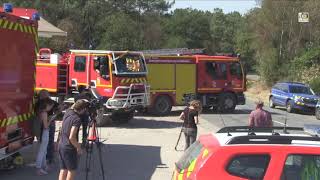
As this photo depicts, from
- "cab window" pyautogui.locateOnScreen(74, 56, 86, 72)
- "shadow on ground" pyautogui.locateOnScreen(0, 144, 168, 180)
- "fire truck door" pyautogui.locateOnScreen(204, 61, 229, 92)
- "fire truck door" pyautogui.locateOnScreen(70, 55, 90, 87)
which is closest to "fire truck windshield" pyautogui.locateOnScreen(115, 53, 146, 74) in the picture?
"fire truck door" pyautogui.locateOnScreen(70, 55, 90, 87)

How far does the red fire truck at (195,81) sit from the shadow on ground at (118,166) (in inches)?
426

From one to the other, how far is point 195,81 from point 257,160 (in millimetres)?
22554

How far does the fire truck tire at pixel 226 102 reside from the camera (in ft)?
94.3

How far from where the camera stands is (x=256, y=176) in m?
5.29

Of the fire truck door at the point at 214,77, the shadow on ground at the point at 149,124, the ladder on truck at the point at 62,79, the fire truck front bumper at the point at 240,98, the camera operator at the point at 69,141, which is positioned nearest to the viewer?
the camera operator at the point at 69,141

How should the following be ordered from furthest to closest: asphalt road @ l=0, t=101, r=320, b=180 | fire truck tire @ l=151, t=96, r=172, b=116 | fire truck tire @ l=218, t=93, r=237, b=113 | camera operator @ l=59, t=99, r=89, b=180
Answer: fire truck tire @ l=218, t=93, r=237, b=113, fire truck tire @ l=151, t=96, r=172, b=116, asphalt road @ l=0, t=101, r=320, b=180, camera operator @ l=59, t=99, r=89, b=180

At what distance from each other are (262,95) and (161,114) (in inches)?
954

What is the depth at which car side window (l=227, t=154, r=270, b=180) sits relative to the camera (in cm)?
529

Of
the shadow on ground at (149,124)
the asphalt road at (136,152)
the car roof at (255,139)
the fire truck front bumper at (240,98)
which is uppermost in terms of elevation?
the car roof at (255,139)

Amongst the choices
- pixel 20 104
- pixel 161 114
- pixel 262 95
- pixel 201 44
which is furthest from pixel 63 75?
pixel 201 44

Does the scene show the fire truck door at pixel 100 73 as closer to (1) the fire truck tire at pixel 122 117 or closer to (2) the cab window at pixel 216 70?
(1) the fire truck tire at pixel 122 117

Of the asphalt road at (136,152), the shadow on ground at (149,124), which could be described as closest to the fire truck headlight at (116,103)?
the asphalt road at (136,152)

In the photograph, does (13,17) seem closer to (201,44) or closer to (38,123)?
(38,123)

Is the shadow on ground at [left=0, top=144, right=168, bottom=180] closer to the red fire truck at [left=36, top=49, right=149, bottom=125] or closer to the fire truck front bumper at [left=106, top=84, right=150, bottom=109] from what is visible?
the fire truck front bumper at [left=106, top=84, right=150, bottom=109]
